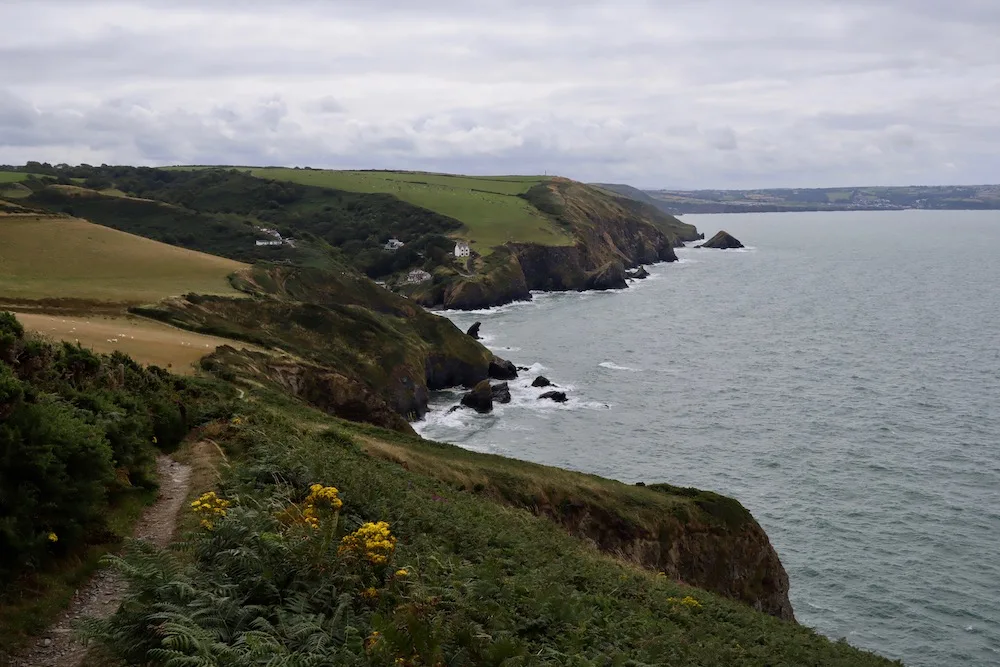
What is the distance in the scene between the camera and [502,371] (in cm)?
7725

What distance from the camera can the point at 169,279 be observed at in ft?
213

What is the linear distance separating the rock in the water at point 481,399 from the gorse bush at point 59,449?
4771 cm

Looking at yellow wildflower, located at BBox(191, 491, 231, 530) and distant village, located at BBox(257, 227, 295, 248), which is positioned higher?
distant village, located at BBox(257, 227, 295, 248)

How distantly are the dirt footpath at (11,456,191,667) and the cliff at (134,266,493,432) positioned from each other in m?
23.8

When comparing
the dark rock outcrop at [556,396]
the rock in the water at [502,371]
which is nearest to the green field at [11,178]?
the rock in the water at [502,371]

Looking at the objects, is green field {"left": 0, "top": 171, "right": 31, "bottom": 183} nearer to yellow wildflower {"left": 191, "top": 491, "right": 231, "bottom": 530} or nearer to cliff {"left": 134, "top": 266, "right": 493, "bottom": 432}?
cliff {"left": 134, "top": 266, "right": 493, "bottom": 432}

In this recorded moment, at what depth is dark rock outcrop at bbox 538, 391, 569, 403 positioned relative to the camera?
68.3 meters

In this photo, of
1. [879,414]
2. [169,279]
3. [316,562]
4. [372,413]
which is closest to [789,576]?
[372,413]

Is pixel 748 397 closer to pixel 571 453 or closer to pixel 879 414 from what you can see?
pixel 879 414

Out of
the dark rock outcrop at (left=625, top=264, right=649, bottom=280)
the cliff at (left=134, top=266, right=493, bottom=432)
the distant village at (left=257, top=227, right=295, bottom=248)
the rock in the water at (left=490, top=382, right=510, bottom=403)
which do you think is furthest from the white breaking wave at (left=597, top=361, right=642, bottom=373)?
the dark rock outcrop at (left=625, top=264, right=649, bottom=280)

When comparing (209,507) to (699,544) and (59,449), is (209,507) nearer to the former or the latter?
(59,449)

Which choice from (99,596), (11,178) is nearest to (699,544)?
(99,596)

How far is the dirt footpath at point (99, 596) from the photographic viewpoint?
938 centimetres

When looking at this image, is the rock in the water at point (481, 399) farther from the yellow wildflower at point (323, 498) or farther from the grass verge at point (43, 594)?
the grass verge at point (43, 594)
